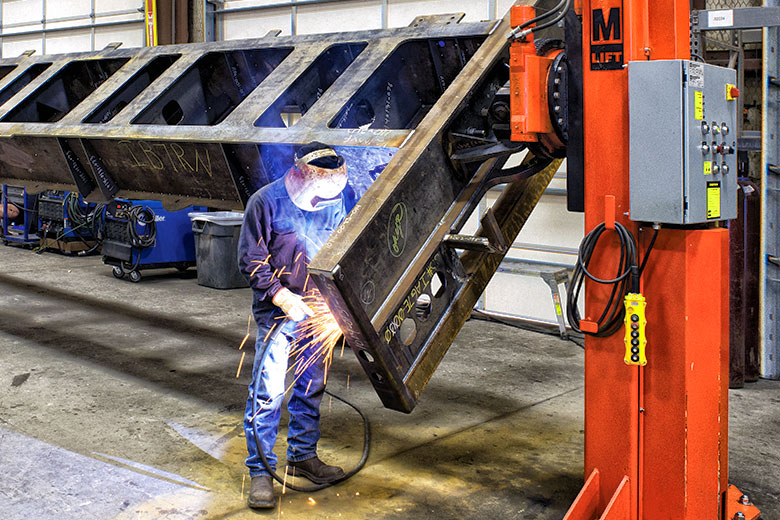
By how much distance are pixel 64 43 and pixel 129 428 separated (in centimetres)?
1100

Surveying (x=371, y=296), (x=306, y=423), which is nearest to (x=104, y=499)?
(x=306, y=423)

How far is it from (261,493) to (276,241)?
1200mm

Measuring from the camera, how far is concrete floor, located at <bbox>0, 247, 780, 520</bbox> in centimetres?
386

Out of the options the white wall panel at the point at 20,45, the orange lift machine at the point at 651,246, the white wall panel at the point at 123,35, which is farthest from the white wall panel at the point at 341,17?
the white wall panel at the point at 20,45

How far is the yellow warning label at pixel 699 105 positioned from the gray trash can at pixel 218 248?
7449mm

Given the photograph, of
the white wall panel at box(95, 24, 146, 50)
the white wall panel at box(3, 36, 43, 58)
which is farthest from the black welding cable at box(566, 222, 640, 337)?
the white wall panel at box(3, 36, 43, 58)

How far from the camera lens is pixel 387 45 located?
168 inches

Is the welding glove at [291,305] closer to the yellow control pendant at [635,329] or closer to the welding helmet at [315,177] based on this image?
the welding helmet at [315,177]

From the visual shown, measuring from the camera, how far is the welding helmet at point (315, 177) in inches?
144

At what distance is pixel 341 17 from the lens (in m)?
9.65

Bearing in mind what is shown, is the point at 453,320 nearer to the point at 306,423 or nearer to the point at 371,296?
the point at 371,296

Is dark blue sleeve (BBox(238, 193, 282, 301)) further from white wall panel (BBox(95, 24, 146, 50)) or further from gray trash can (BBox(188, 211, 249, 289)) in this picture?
white wall panel (BBox(95, 24, 146, 50))

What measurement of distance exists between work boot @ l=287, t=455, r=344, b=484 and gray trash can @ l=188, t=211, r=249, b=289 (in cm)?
588

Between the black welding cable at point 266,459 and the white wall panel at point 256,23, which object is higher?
the white wall panel at point 256,23
